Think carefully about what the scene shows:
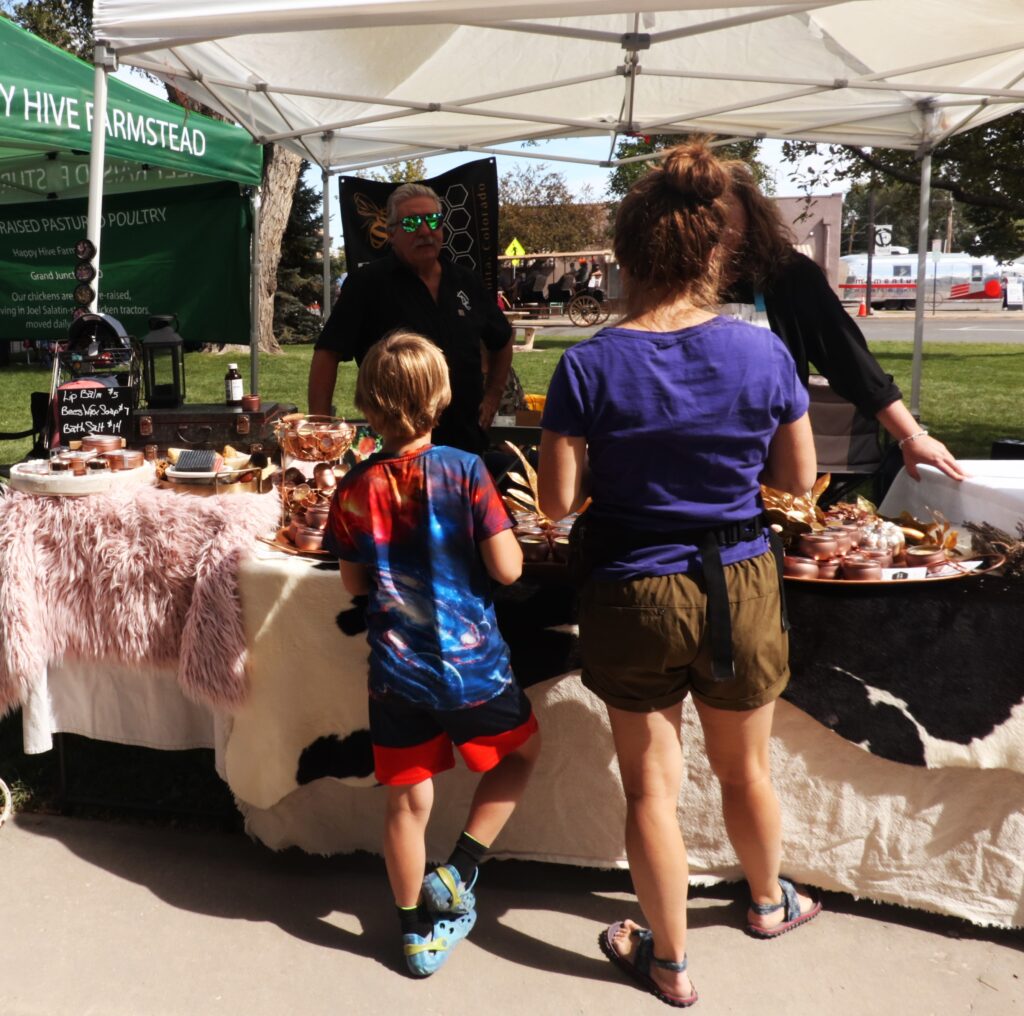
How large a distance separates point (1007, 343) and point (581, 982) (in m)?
20.4

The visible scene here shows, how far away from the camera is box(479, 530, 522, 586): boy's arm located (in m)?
2.15

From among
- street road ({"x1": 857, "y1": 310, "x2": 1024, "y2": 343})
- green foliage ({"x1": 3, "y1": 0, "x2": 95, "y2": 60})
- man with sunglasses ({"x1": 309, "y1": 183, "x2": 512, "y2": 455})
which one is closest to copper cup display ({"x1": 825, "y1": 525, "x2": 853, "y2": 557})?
man with sunglasses ({"x1": 309, "y1": 183, "x2": 512, "y2": 455})

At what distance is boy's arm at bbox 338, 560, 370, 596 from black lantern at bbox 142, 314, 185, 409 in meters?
1.44

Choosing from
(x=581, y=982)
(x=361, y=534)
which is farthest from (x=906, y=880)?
(x=361, y=534)

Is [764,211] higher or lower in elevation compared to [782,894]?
higher

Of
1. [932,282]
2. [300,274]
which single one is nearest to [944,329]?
[300,274]

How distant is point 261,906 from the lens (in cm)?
262

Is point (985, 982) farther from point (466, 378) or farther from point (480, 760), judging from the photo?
point (466, 378)

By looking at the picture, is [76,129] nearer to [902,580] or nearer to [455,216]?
[455,216]

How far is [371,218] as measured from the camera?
634 cm

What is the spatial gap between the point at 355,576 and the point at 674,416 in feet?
2.58

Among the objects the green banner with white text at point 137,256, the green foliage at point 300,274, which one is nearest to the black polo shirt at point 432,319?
the green banner with white text at point 137,256

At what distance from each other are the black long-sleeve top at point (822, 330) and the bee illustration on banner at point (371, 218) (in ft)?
13.5

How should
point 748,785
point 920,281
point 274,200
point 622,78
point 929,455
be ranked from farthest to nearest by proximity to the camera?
1. point 274,200
2. point 920,281
3. point 622,78
4. point 929,455
5. point 748,785
